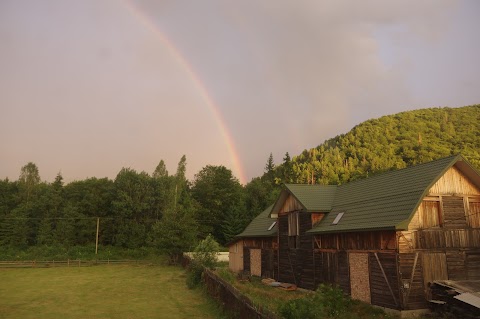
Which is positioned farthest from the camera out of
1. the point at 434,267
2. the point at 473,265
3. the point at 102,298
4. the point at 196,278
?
the point at 196,278

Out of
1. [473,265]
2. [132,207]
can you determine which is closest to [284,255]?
[473,265]

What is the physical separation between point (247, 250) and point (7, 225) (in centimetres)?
5651

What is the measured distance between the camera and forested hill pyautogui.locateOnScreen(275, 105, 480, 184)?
8612 centimetres

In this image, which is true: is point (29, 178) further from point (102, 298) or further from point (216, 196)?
point (102, 298)

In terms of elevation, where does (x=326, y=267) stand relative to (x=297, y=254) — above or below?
below

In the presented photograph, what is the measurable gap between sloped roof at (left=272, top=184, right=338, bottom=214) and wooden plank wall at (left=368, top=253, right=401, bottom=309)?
754cm

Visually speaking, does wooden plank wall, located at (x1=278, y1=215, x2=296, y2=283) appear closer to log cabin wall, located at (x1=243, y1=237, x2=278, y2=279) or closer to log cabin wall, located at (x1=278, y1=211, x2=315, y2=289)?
log cabin wall, located at (x1=278, y1=211, x2=315, y2=289)

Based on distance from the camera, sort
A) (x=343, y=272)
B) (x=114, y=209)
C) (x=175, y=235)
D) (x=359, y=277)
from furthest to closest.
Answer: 1. (x=114, y=209)
2. (x=175, y=235)
3. (x=343, y=272)
4. (x=359, y=277)

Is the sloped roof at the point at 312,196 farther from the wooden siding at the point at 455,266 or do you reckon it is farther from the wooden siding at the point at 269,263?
the wooden siding at the point at 455,266

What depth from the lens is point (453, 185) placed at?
22.4m

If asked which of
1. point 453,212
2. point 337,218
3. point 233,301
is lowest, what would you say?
point 233,301

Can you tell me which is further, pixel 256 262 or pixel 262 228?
pixel 262 228

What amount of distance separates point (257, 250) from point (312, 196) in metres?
11.6

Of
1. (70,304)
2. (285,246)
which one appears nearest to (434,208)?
(285,246)
